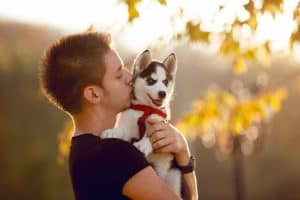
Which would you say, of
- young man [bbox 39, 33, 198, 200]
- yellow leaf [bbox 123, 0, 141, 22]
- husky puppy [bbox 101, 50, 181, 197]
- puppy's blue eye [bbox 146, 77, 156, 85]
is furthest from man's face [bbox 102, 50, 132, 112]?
yellow leaf [bbox 123, 0, 141, 22]

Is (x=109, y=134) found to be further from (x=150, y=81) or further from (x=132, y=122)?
(x=150, y=81)

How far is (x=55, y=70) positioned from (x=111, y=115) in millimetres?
294

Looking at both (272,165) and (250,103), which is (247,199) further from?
(250,103)

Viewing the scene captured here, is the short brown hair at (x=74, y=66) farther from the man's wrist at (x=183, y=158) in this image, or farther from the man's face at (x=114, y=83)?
the man's wrist at (x=183, y=158)

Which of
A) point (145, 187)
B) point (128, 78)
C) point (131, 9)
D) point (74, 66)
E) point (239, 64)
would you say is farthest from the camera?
point (239, 64)

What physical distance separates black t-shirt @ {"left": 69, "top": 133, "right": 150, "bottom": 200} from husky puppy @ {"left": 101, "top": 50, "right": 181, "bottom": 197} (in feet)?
0.73

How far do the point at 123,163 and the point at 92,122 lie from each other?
13.0 inches

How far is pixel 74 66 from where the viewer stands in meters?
3.74

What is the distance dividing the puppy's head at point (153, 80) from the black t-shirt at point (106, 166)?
0.50 metres

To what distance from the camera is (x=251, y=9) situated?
238 inches

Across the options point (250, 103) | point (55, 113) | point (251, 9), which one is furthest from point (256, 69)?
point (251, 9)

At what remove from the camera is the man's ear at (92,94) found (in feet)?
12.3

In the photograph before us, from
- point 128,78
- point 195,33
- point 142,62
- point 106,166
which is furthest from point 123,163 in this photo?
point 195,33

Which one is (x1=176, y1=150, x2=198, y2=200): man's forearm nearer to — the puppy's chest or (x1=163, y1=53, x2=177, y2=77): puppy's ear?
the puppy's chest
